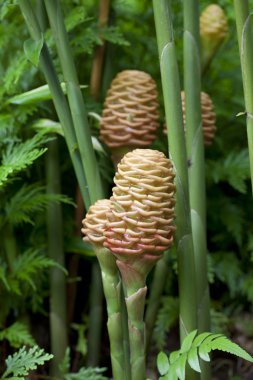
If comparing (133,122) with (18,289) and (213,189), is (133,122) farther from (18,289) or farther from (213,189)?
(213,189)

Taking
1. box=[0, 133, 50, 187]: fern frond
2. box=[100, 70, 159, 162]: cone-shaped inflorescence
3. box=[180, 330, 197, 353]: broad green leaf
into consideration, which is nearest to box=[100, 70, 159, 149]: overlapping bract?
box=[100, 70, 159, 162]: cone-shaped inflorescence

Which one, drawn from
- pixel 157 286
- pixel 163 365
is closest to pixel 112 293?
pixel 163 365

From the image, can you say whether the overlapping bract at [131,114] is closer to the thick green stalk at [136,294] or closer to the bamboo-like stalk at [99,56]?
the bamboo-like stalk at [99,56]

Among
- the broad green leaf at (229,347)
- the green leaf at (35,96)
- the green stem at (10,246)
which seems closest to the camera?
the broad green leaf at (229,347)

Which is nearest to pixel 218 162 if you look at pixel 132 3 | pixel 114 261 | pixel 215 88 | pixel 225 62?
pixel 215 88

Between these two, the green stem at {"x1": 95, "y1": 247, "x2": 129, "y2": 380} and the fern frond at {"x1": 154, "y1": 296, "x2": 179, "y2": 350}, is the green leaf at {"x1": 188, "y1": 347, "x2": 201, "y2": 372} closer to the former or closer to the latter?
the green stem at {"x1": 95, "y1": 247, "x2": 129, "y2": 380}

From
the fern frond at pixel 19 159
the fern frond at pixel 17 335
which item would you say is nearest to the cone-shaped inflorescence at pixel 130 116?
the fern frond at pixel 19 159
